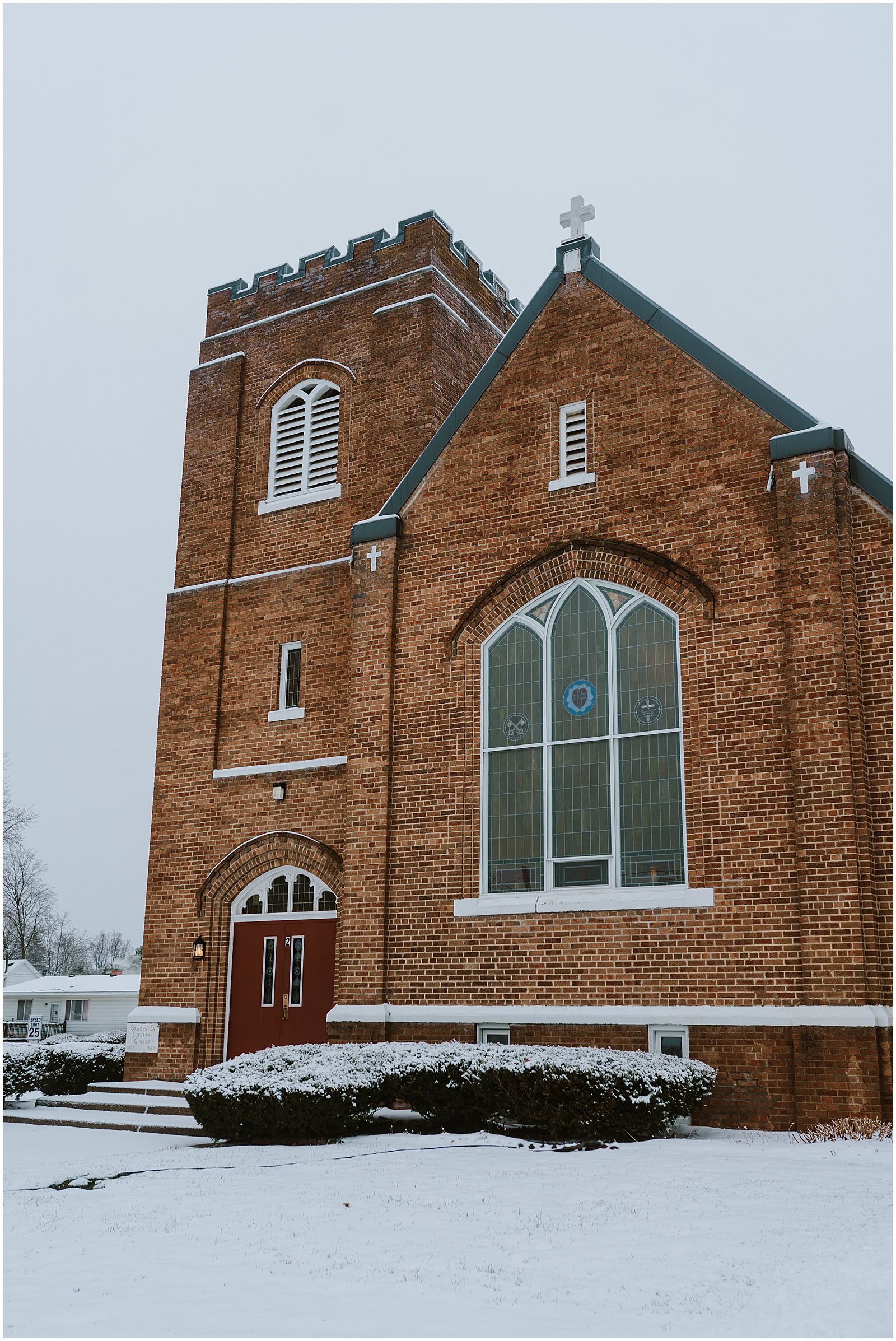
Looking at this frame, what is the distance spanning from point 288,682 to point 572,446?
595 cm

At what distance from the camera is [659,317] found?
15117mm

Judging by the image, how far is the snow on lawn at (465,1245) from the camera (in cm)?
557

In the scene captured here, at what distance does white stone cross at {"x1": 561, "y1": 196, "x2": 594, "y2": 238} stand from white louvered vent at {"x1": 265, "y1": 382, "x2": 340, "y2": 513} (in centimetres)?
512

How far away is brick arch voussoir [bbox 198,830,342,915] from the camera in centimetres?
1710

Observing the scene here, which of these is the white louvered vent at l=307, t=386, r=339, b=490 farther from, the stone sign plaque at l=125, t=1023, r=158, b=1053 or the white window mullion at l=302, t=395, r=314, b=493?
the stone sign plaque at l=125, t=1023, r=158, b=1053

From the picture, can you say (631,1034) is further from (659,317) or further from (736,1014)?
(659,317)

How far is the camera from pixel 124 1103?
52.9ft

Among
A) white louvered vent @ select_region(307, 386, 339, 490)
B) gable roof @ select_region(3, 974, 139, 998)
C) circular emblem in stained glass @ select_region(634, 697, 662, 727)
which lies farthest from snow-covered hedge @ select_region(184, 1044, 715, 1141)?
gable roof @ select_region(3, 974, 139, 998)

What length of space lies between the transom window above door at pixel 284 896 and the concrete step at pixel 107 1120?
3.19 metres

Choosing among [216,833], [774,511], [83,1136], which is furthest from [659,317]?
[83,1136]

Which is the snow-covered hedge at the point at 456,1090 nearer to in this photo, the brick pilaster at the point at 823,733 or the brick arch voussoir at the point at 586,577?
the brick pilaster at the point at 823,733

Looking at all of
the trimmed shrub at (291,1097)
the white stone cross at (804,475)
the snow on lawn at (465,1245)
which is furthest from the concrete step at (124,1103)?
the white stone cross at (804,475)

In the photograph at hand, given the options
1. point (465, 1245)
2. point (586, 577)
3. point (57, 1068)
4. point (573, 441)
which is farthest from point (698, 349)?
point (57, 1068)

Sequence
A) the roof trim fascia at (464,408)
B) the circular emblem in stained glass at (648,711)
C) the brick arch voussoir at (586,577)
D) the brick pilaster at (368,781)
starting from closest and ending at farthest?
the circular emblem in stained glass at (648,711) < the brick arch voussoir at (586,577) < the brick pilaster at (368,781) < the roof trim fascia at (464,408)
